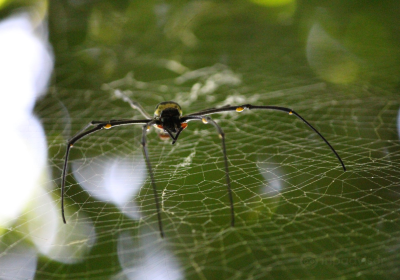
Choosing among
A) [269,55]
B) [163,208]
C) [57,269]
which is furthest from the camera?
[269,55]

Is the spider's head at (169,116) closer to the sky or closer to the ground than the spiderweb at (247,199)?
closer to the sky

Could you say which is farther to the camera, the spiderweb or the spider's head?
the spider's head

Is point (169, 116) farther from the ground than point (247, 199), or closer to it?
farther from the ground

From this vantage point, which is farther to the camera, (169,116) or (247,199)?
(169,116)

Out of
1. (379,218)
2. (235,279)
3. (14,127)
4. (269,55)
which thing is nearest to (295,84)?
(269,55)

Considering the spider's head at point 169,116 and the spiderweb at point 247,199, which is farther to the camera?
the spider's head at point 169,116

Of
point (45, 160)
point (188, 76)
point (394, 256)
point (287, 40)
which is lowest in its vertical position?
point (394, 256)

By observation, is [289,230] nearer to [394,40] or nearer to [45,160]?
[45,160]

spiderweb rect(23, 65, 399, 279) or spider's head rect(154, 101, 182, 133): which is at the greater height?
spider's head rect(154, 101, 182, 133)
